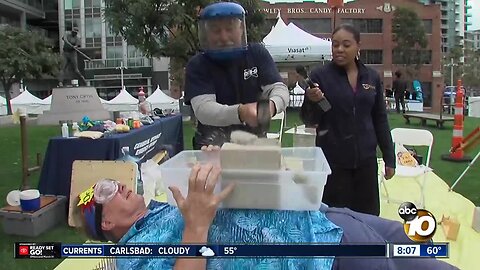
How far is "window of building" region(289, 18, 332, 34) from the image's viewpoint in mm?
34656

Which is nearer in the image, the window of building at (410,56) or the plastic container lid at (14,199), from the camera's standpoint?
the plastic container lid at (14,199)

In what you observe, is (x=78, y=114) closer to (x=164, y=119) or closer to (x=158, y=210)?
(x=164, y=119)

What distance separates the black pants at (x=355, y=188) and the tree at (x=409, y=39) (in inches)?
1303

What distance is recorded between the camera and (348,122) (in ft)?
7.11

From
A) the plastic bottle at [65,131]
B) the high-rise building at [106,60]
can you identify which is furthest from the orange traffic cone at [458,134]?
the high-rise building at [106,60]

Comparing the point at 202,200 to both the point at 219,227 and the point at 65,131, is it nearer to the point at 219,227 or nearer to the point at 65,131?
the point at 219,227

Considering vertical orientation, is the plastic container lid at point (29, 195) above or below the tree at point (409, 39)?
below

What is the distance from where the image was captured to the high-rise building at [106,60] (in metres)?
36.7

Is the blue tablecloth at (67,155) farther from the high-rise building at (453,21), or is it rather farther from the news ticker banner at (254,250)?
the high-rise building at (453,21)

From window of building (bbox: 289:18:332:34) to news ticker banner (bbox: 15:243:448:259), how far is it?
1378 inches

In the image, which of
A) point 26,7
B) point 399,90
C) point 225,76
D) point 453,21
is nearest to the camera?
point 225,76

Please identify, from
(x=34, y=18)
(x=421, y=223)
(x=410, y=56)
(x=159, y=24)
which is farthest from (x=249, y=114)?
(x=34, y=18)

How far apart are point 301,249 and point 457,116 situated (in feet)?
18.5

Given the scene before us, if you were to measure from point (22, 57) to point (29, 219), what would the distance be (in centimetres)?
1726
